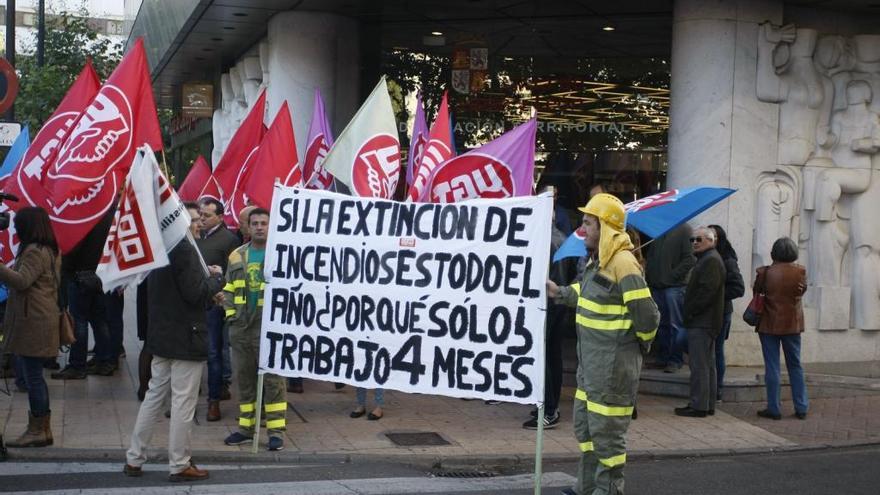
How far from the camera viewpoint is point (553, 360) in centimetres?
986

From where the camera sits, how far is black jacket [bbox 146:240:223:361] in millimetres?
7348

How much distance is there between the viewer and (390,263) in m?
7.90

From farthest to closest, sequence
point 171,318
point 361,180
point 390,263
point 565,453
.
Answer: point 361,180 < point 565,453 < point 390,263 < point 171,318

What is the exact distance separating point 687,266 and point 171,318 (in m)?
6.12

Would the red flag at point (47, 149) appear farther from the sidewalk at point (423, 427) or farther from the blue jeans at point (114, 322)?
the blue jeans at point (114, 322)

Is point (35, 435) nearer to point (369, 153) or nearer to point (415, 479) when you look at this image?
point (415, 479)

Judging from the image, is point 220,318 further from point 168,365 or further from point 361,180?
point 168,365

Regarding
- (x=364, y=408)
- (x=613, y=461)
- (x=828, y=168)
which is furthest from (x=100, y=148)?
(x=828, y=168)

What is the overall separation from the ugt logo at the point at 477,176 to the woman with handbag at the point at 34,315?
3.22 meters

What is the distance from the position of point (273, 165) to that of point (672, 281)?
4.42 m

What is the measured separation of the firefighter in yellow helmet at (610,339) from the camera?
639 centimetres

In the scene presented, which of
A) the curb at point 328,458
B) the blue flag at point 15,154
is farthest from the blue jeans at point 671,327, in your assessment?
the blue flag at point 15,154

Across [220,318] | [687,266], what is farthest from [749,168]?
[220,318]

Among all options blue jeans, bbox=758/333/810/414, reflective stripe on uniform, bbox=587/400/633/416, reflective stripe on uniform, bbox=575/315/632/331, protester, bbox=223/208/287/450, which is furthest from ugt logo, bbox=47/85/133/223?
blue jeans, bbox=758/333/810/414
